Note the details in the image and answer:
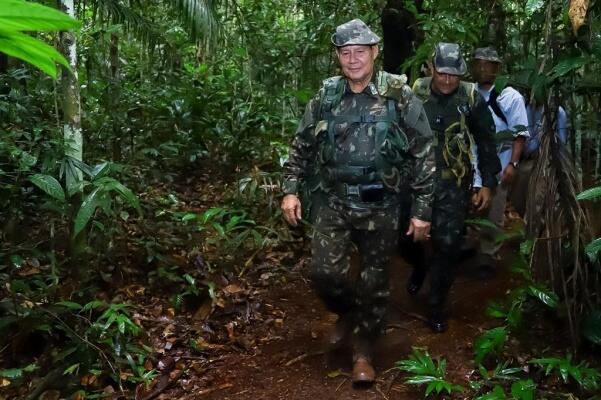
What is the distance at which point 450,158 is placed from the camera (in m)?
4.75

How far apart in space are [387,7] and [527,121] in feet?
8.59

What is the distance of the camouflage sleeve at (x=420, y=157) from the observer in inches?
155

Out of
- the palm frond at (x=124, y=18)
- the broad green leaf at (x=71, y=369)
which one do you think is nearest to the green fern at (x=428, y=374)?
the broad green leaf at (x=71, y=369)

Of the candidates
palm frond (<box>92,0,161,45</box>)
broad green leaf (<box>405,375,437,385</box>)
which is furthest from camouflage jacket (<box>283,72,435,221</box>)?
palm frond (<box>92,0,161,45</box>)

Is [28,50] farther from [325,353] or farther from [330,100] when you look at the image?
[325,353]

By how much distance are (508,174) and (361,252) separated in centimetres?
211

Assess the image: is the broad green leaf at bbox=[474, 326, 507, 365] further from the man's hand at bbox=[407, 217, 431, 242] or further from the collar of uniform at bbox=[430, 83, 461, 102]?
the collar of uniform at bbox=[430, 83, 461, 102]

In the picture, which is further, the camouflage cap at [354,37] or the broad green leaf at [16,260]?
the broad green leaf at [16,260]

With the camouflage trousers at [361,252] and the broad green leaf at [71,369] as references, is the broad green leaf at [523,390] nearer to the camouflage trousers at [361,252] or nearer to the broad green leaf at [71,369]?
the camouflage trousers at [361,252]

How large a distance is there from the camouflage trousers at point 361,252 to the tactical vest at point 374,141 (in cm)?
18

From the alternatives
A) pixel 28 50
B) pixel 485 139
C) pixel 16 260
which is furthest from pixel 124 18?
pixel 28 50

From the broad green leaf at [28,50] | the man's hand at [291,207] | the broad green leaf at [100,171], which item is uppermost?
the broad green leaf at [28,50]

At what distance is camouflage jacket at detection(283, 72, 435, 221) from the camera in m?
3.94

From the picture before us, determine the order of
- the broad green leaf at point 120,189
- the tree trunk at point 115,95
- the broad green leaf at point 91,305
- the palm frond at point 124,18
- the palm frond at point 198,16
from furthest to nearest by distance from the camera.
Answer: the tree trunk at point 115,95 → the palm frond at point 198,16 → the palm frond at point 124,18 → the broad green leaf at point 91,305 → the broad green leaf at point 120,189
